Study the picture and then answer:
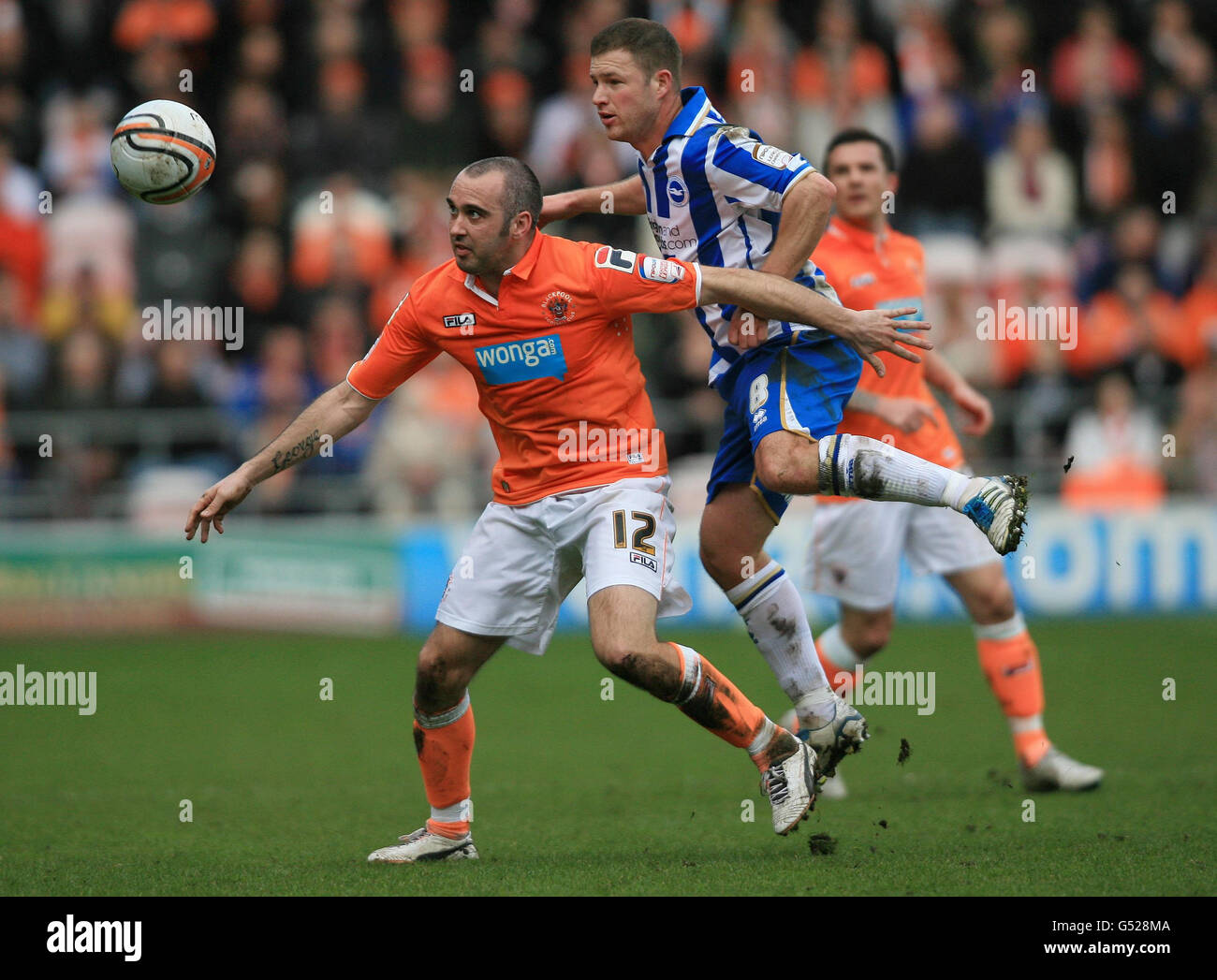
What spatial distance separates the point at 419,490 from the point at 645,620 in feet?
29.1

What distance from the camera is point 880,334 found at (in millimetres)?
6195

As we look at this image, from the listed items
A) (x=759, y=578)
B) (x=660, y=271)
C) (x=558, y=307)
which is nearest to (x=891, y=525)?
(x=759, y=578)

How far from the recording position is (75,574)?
13961mm

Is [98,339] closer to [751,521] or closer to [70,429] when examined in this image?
[70,429]

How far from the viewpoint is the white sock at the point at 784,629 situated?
685 centimetres

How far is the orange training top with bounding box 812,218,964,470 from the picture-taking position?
26.1 feet

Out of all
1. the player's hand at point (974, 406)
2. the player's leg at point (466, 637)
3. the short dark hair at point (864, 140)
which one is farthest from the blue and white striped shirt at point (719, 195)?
the player's hand at point (974, 406)

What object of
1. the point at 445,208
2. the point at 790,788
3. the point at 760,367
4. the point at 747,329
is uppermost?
the point at 445,208

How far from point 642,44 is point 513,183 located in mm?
826

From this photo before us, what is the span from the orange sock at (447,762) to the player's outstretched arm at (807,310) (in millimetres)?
1890

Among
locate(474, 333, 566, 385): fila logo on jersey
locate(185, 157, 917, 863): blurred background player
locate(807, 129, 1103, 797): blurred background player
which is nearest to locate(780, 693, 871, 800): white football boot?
locate(185, 157, 917, 863): blurred background player

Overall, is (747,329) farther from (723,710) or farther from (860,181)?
(860,181)

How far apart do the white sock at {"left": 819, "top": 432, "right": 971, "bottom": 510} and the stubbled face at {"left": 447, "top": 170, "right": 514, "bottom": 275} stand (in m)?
1.47

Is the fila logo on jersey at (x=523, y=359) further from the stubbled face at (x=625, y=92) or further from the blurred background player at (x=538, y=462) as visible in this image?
the stubbled face at (x=625, y=92)
